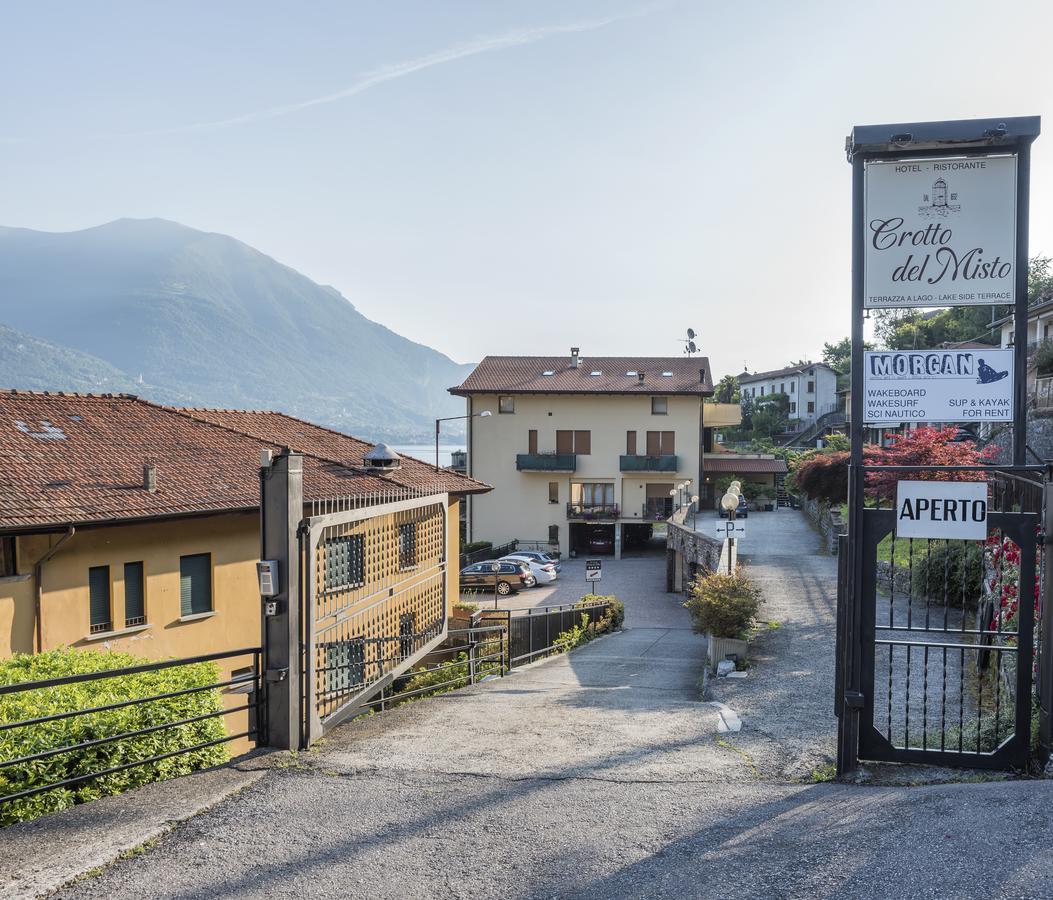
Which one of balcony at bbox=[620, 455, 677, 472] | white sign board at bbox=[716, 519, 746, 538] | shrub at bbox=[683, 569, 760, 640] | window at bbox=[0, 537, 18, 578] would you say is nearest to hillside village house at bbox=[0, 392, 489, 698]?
window at bbox=[0, 537, 18, 578]

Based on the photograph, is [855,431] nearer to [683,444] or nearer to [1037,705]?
[1037,705]

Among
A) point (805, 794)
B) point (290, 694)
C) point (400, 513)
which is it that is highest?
point (400, 513)

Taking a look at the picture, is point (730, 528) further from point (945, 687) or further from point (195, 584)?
point (945, 687)

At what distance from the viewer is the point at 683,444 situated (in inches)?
1719

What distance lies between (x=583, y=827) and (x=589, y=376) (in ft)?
135

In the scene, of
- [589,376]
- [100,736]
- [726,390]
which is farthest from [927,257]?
[726,390]

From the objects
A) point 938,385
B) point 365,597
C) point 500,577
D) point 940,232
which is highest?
point 940,232

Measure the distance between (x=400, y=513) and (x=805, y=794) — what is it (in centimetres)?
485

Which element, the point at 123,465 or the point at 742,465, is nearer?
the point at 123,465

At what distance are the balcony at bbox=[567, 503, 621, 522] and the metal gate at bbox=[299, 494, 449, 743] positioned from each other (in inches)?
1317

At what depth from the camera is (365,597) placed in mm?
7496

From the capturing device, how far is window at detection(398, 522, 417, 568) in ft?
28.2

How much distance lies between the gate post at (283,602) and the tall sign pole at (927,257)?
12.6 feet

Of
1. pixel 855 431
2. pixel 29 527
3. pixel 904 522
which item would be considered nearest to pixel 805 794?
pixel 904 522
